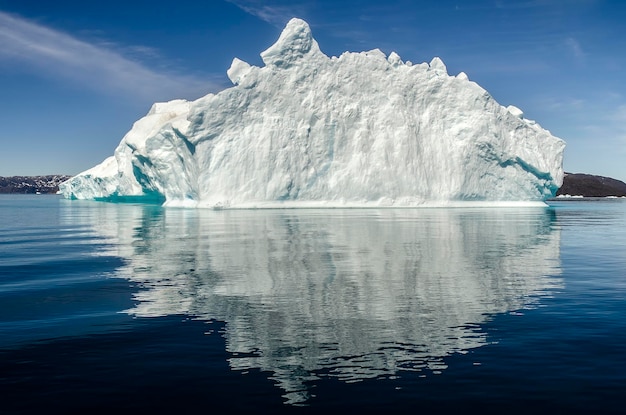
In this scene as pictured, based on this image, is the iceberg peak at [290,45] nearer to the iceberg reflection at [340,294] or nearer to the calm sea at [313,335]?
the iceberg reflection at [340,294]

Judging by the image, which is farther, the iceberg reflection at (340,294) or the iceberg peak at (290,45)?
the iceberg peak at (290,45)

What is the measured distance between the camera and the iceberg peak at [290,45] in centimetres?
4778

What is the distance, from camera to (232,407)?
16.8 ft

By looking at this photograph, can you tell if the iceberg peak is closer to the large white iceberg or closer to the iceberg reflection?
the large white iceberg

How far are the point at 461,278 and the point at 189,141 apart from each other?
38.0 meters

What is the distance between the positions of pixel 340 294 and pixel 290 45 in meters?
40.9

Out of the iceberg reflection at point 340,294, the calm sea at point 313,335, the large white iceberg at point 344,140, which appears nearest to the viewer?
the calm sea at point 313,335

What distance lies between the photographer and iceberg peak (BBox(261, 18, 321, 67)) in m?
47.8

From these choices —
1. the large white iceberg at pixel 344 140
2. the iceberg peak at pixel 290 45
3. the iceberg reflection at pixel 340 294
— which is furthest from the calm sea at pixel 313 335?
the iceberg peak at pixel 290 45

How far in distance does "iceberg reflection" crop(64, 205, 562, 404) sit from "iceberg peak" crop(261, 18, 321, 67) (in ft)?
99.8

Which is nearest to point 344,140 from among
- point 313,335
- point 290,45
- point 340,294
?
point 290,45

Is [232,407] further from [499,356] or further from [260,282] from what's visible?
[260,282]

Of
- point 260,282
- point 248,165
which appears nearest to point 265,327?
point 260,282

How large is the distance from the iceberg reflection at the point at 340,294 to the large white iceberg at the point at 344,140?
90.1 feet
